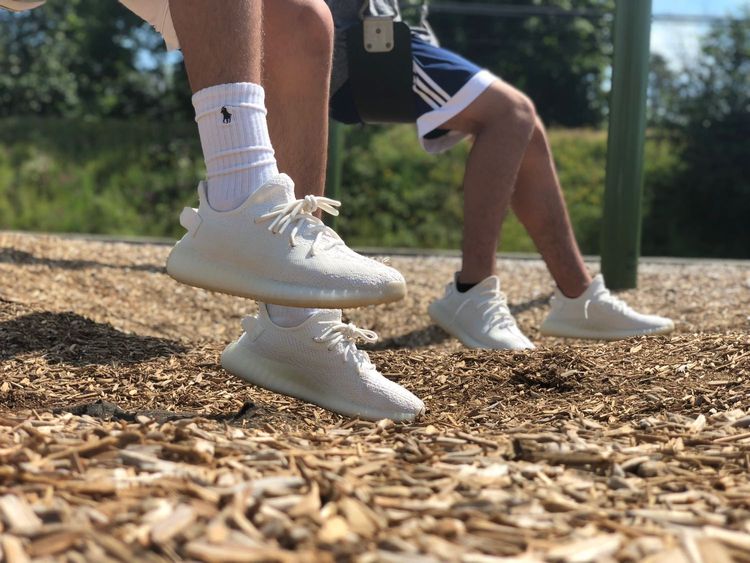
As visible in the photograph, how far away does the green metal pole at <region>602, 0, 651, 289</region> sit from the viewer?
4.61m

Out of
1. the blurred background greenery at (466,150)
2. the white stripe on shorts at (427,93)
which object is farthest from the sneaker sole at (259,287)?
the blurred background greenery at (466,150)

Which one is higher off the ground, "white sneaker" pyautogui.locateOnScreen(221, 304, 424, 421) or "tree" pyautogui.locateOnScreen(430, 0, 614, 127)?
"tree" pyautogui.locateOnScreen(430, 0, 614, 127)

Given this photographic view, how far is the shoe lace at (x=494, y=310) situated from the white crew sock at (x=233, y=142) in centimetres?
133

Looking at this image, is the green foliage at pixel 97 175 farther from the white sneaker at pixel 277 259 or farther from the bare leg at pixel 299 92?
the white sneaker at pixel 277 259

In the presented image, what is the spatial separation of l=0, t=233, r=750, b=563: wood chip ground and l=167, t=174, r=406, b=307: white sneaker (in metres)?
0.26

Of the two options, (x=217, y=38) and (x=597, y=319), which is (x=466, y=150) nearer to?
(x=597, y=319)

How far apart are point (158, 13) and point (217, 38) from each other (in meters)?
0.39

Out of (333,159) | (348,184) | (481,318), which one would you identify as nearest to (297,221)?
(481,318)

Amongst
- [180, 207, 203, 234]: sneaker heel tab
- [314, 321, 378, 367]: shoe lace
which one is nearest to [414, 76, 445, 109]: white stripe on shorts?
[314, 321, 378, 367]: shoe lace

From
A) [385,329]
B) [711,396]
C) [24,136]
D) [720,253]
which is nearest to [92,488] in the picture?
[711,396]

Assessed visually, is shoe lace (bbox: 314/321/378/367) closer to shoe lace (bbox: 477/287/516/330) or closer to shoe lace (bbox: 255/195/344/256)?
shoe lace (bbox: 255/195/344/256)

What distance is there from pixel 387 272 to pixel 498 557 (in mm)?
821

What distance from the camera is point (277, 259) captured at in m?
1.84

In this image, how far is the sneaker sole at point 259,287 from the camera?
180 centimetres
